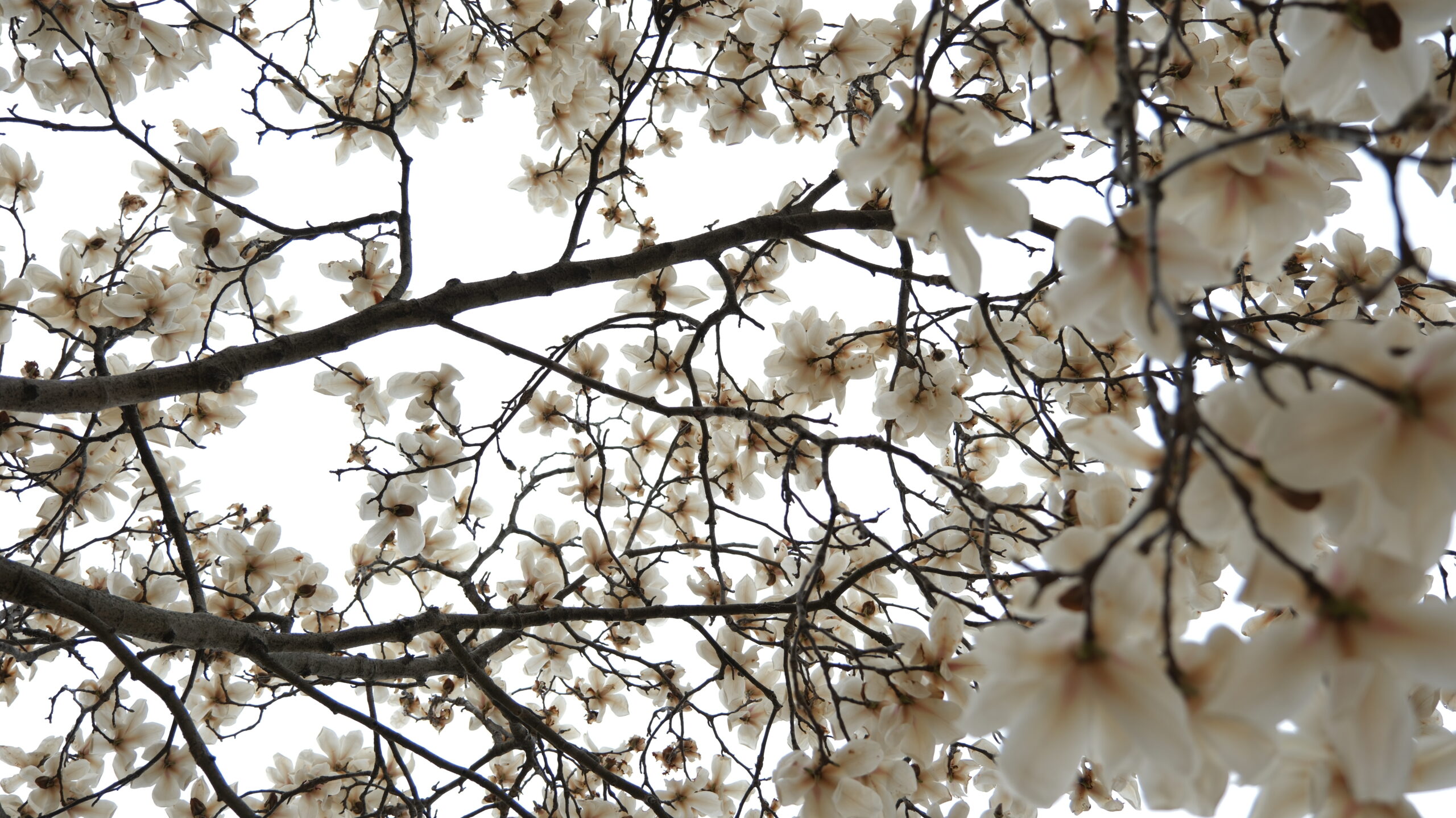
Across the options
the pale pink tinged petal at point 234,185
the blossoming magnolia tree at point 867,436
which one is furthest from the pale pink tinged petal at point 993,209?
the pale pink tinged petal at point 234,185

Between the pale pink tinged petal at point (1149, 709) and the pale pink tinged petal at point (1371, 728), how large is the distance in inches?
3.5

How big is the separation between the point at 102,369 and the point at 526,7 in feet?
4.26

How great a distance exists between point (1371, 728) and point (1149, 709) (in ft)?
0.42

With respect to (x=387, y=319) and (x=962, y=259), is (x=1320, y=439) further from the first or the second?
(x=387, y=319)

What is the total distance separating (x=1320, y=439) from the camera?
20.5 inches

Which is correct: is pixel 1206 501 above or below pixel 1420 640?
above

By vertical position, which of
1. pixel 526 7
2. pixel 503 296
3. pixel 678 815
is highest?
pixel 526 7

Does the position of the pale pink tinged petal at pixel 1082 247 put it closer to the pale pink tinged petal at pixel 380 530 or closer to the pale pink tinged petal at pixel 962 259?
the pale pink tinged petal at pixel 962 259

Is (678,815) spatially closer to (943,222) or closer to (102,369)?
(102,369)

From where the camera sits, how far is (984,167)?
76cm

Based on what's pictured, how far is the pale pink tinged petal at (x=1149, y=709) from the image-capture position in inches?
21.6

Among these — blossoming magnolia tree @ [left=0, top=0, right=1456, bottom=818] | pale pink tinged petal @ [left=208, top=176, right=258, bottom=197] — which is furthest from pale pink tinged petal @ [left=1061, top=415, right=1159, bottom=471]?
pale pink tinged petal @ [left=208, top=176, right=258, bottom=197]

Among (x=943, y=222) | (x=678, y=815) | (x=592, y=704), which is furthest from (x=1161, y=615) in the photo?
(x=592, y=704)

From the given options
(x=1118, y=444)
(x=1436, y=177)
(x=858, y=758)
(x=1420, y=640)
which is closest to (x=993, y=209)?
(x=1118, y=444)
